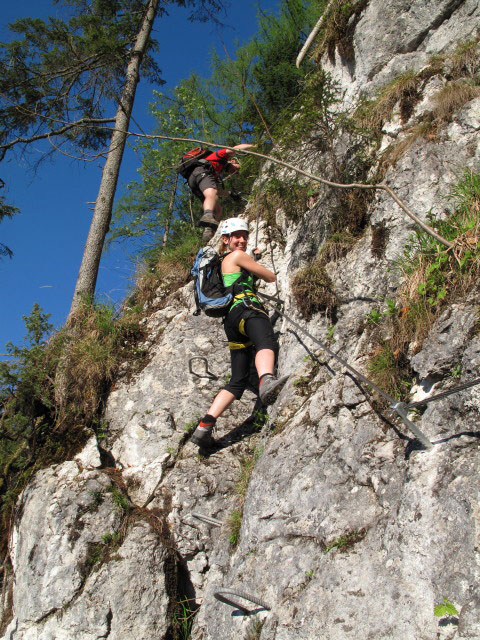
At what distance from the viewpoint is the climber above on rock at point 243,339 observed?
200 inches

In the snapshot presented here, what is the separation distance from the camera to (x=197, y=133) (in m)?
12.7

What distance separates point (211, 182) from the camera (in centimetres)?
759

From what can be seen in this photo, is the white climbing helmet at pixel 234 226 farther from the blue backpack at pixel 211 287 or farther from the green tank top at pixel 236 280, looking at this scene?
the green tank top at pixel 236 280

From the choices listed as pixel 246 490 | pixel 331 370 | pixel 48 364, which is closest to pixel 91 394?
pixel 48 364

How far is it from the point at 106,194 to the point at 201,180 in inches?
88.4

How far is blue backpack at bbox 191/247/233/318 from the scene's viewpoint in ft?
18.5

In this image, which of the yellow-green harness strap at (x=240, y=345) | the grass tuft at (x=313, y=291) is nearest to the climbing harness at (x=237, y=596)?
the yellow-green harness strap at (x=240, y=345)

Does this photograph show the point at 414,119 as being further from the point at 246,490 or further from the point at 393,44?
the point at 246,490

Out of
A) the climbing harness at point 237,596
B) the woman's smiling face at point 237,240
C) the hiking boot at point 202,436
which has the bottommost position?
the climbing harness at point 237,596

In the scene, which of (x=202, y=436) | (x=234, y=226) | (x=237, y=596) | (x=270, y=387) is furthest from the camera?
(x=234, y=226)

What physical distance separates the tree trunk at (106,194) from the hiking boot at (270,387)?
3.97m

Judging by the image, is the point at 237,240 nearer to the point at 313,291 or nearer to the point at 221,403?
the point at 313,291

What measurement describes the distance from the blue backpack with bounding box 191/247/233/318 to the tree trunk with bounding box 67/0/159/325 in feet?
9.12

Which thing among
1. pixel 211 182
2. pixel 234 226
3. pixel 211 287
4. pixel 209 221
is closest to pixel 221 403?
pixel 211 287
